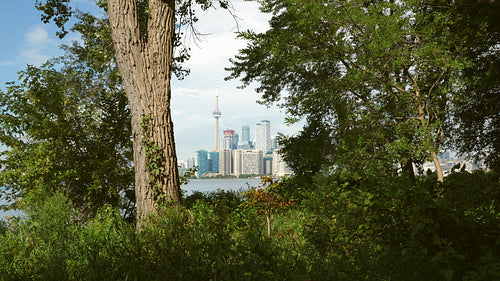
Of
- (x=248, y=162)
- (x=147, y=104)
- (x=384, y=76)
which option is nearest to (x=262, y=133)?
(x=248, y=162)

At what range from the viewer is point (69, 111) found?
8469mm

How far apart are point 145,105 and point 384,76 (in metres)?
6.46

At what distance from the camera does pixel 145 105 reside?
587cm

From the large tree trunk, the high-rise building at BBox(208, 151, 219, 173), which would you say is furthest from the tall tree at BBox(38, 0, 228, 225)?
the high-rise building at BBox(208, 151, 219, 173)

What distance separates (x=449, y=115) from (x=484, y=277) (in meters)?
7.48

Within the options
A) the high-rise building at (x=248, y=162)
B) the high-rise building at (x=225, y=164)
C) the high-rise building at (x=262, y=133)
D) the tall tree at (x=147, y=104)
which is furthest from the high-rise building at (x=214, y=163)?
the tall tree at (x=147, y=104)

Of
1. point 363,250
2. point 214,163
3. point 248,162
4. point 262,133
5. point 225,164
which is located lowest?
point 363,250

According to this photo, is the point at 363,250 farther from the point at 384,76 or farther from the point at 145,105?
the point at 384,76

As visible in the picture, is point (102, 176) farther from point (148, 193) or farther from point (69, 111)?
point (148, 193)

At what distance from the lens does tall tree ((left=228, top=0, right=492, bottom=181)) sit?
7855mm

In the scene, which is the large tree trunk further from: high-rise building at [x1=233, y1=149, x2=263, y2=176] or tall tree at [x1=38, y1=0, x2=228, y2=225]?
high-rise building at [x1=233, y1=149, x2=263, y2=176]

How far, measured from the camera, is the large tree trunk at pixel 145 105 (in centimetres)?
582

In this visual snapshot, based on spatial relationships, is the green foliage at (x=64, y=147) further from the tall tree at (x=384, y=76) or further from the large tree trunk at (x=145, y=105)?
the tall tree at (x=384, y=76)

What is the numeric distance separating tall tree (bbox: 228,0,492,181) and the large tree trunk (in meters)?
4.53
